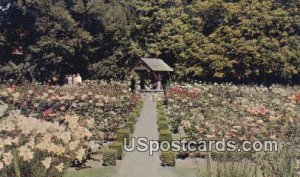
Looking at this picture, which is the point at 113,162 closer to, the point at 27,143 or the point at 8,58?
the point at 27,143

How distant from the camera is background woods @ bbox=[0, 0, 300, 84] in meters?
37.5

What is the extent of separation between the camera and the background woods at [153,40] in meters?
37.5

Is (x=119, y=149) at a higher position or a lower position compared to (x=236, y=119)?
lower

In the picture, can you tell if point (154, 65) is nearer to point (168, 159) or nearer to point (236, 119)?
point (236, 119)

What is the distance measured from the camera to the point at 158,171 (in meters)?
11.2

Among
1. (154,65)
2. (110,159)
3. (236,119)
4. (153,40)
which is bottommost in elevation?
(110,159)

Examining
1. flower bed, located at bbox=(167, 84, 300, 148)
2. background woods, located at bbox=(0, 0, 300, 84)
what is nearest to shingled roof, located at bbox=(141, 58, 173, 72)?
background woods, located at bbox=(0, 0, 300, 84)

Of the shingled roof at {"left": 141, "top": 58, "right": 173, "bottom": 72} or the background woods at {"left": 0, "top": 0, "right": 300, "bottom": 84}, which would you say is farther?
the background woods at {"left": 0, "top": 0, "right": 300, "bottom": 84}

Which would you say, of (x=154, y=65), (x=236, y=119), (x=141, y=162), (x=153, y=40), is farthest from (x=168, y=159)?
(x=153, y=40)

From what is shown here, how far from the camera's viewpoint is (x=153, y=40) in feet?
139

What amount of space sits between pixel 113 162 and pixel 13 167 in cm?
582

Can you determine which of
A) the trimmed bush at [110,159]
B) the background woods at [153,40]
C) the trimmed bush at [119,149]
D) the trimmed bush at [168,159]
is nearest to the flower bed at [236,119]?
the trimmed bush at [168,159]

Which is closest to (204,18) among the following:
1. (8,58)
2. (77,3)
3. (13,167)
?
(77,3)

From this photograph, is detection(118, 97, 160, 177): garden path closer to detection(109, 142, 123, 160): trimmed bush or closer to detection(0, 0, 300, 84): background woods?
detection(109, 142, 123, 160): trimmed bush
